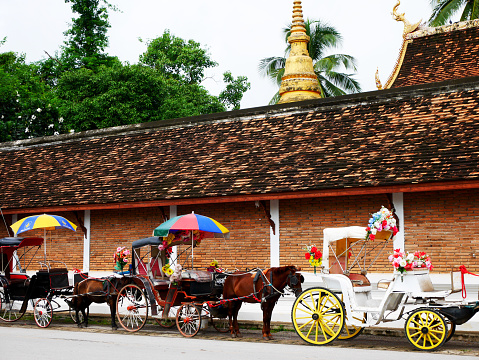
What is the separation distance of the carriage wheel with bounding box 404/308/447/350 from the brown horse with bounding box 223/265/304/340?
220 cm

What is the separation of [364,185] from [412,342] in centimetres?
433

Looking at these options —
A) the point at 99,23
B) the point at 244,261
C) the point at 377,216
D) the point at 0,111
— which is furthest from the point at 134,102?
the point at 377,216

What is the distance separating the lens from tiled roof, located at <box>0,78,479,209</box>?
14.3m

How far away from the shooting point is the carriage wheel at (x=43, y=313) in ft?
47.4

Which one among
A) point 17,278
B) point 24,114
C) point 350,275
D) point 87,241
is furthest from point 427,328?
point 24,114

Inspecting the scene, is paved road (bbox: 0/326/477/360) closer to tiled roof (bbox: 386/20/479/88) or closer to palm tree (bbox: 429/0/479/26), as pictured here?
tiled roof (bbox: 386/20/479/88)

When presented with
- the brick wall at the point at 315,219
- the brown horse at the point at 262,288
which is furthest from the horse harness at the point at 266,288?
the brick wall at the point at 315,219

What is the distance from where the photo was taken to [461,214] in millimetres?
13562

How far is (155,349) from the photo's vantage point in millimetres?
10367

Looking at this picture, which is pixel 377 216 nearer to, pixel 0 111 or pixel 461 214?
pixel 461 214

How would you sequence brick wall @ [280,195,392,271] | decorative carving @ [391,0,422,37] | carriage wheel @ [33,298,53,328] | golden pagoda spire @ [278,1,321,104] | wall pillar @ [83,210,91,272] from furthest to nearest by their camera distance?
1. golden pagoda spire @ [278,1,321,104]
2. decorative carving @ [391,0,422,37]
3. wall pillar @ [83,210,91,272]
4. brick wall @ [280,195,392,271]
5. carriage wheel @ [33,298,53,328]

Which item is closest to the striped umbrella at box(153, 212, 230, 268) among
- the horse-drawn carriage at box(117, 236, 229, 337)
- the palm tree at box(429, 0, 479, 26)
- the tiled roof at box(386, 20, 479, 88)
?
the horse-drawn carriage at box(117, 236, 229, 337)

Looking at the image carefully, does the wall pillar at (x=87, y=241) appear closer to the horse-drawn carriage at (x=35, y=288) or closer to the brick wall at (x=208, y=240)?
the brick wall at (x=208, y=240)

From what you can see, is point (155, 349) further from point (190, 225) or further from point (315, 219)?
point (315, 219)
